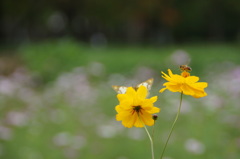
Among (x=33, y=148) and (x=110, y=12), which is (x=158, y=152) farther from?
(x=110, y=12)

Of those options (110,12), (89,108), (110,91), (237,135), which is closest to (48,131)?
(89,108)

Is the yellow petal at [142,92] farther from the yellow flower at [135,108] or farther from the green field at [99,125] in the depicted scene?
the green field at [99,125]

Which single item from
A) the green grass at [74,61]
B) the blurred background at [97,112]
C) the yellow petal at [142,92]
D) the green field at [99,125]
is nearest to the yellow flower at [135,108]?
the yellow petal at [142,92]

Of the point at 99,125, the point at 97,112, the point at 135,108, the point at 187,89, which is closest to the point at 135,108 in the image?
the point at 135,108

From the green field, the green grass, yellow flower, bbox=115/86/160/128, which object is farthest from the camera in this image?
the green grass

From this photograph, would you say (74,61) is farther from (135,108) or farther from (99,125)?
(135,108)

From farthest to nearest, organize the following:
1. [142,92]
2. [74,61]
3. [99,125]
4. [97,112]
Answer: [74,61] < [97,112] < [99,125] < [142,92]

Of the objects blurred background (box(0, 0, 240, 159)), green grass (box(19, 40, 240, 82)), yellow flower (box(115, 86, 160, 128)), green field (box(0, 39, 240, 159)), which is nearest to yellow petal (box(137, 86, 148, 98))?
yellow flower (box(115, 86, 160, 128))

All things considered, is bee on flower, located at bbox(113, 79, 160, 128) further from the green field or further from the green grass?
the green grass
